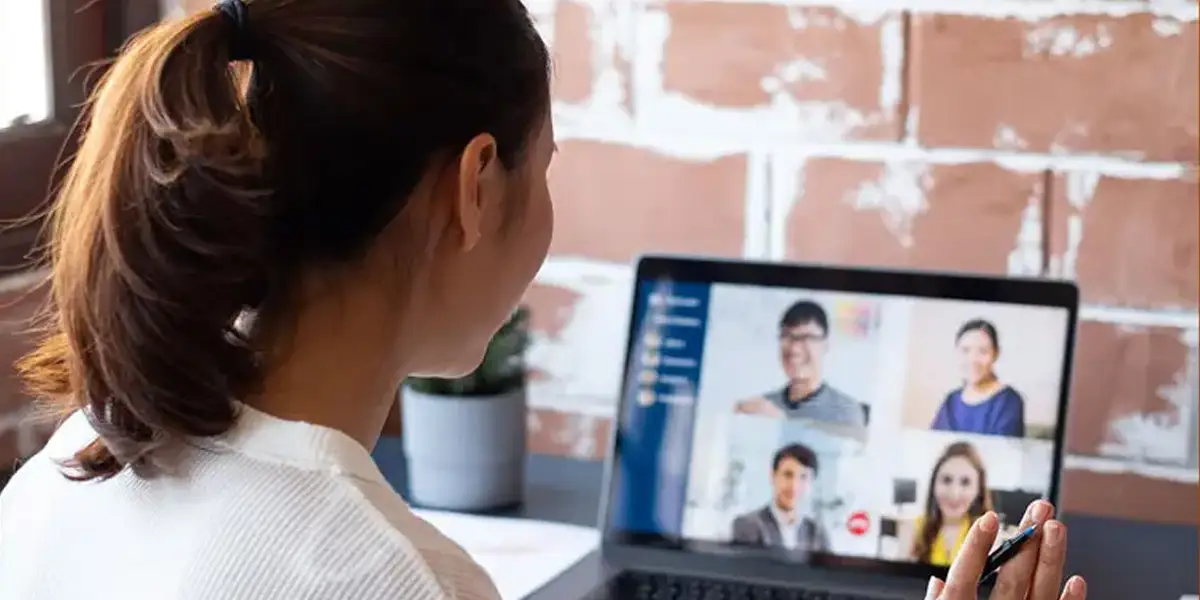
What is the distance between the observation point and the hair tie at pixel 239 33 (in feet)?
2.51

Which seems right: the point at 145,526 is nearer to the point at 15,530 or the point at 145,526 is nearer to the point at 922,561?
the point at 15,530

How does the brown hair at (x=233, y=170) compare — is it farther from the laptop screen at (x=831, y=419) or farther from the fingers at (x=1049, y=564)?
the laptop screen at (x=831, y=419)

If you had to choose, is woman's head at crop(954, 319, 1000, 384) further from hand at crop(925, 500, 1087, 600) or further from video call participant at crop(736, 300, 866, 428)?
hand at crop(925, 500, 1087, 600)

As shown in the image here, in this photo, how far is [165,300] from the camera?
29.9 inches

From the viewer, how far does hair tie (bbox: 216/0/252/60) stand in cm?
77

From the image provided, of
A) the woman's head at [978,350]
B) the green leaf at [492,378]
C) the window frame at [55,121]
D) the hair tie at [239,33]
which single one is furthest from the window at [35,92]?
the woman's head at [978,350]

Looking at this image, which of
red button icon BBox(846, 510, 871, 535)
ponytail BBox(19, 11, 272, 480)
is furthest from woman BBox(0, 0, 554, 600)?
red button icon BBox(846, 510, 871, 535)

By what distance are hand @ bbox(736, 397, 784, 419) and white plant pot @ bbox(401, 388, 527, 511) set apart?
0.63ft

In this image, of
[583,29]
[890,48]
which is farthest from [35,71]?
[890,48]

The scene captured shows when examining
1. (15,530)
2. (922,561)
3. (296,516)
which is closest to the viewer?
(296,516)

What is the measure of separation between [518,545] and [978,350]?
37cm

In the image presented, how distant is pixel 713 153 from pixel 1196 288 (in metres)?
0.40

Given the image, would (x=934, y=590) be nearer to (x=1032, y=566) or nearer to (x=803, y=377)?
(x=1032, y=566)

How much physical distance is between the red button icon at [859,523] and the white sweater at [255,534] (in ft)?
1.62
